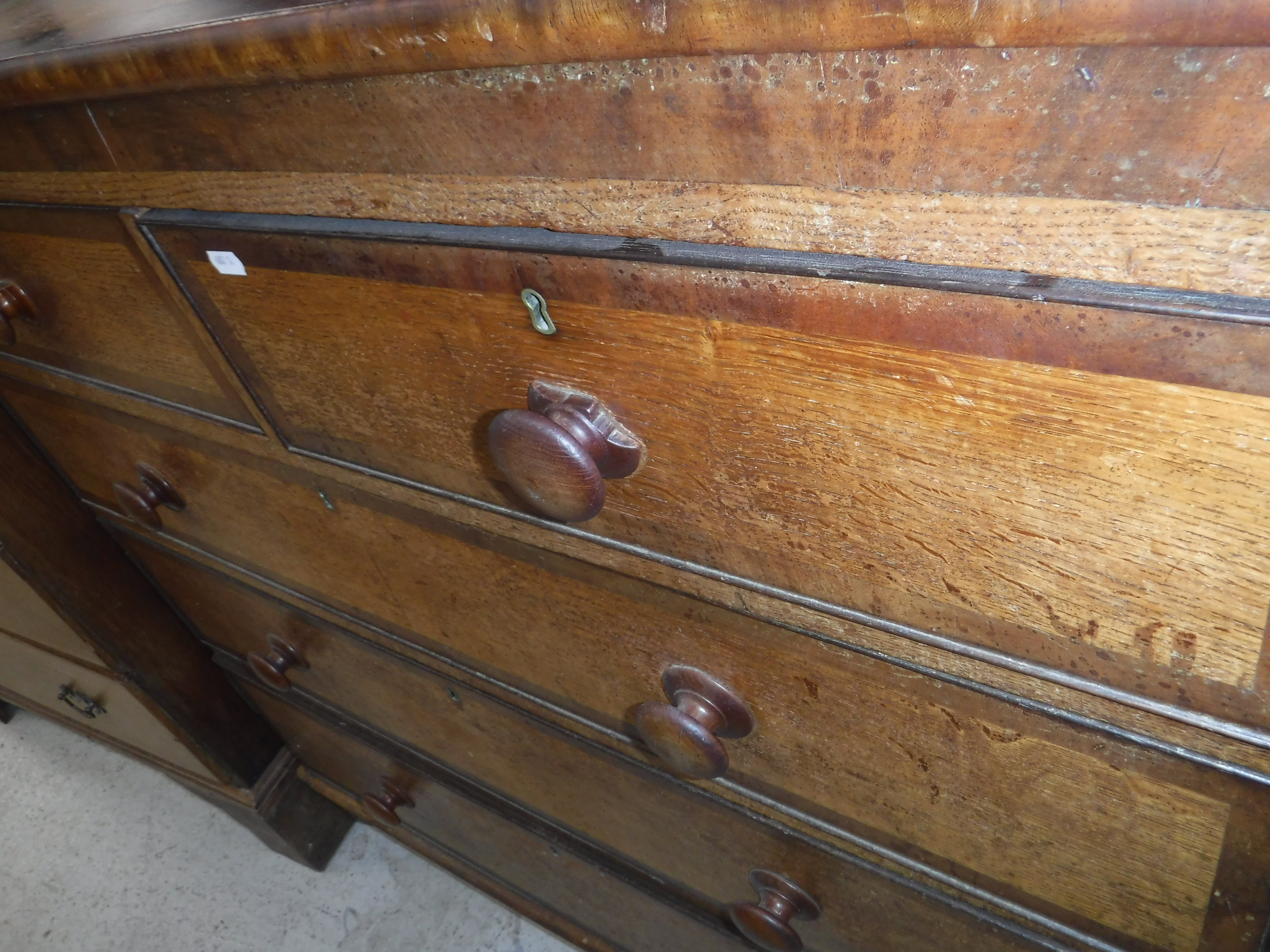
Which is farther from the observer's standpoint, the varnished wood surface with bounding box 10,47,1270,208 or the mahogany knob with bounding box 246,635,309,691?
the mahogany knob with bounding box 246,635,309,691

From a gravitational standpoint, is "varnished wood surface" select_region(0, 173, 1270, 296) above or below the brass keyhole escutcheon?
above

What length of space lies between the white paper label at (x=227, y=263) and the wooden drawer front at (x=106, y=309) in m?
0.08

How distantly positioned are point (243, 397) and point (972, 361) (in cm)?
49

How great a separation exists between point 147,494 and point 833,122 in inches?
28.6

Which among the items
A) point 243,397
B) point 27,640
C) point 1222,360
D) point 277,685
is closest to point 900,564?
point 1222,360

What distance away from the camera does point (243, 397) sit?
1.95 feet

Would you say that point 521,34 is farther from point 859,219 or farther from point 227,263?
point 227,263

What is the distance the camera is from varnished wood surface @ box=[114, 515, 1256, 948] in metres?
0.39

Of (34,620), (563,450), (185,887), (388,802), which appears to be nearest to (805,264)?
(563,450)

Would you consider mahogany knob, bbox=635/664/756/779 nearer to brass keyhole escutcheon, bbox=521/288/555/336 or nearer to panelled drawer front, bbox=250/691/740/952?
brass keyhole escutcheon, bbox=521/288/555/336

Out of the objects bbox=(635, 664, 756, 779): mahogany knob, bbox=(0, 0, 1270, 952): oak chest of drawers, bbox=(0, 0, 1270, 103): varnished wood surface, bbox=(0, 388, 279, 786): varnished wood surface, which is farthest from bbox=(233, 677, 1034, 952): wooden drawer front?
bbox=(0, 0, 1270, 103): varnished wood surface

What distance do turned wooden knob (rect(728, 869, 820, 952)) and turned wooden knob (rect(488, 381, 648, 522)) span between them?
1.22ft

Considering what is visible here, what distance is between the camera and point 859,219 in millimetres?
286

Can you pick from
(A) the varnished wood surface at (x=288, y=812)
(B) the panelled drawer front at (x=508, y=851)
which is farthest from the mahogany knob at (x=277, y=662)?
(A) the varnished wood surface at (x=288, y=812)
